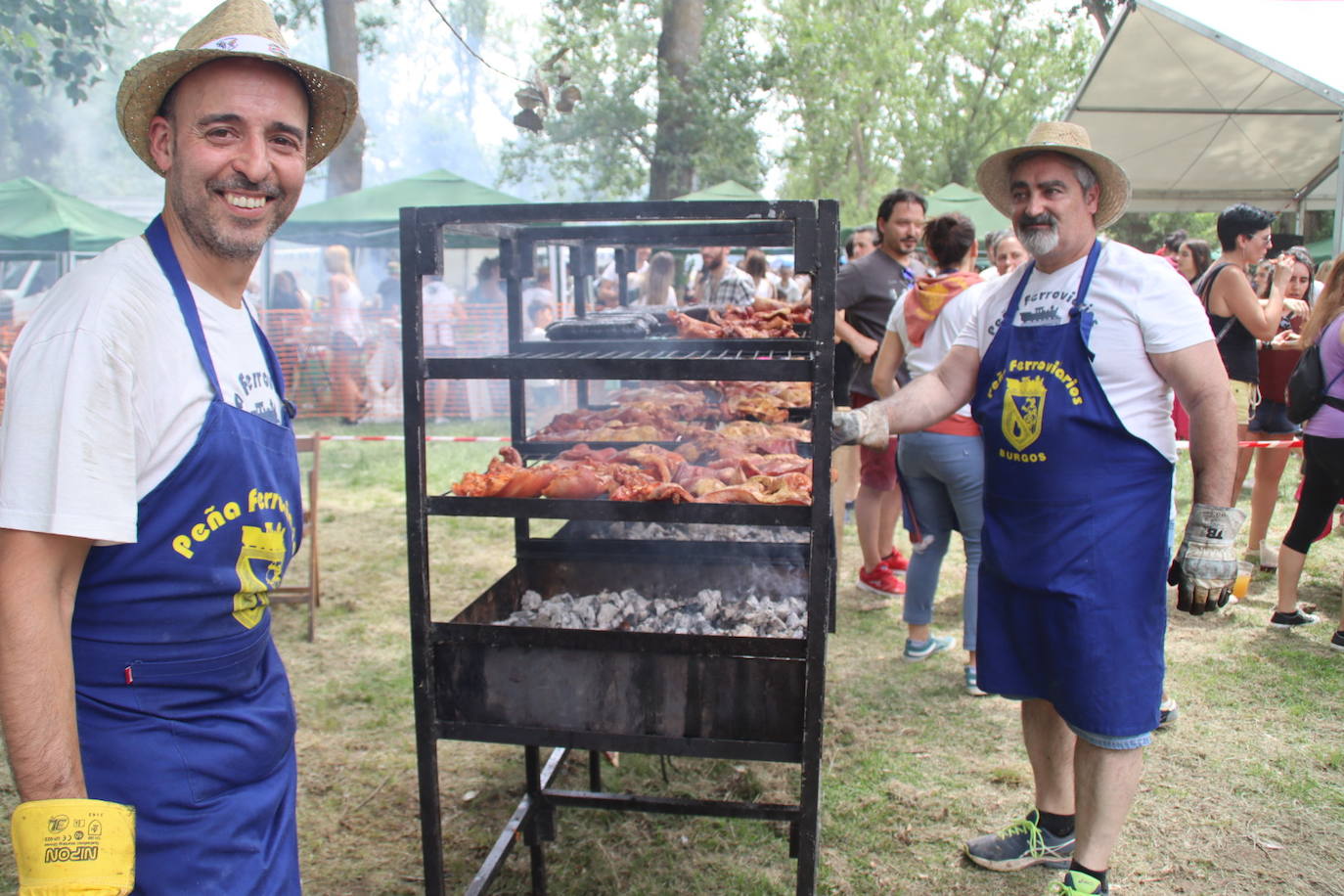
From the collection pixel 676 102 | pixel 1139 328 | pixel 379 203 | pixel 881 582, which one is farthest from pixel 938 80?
pixel 1139 328

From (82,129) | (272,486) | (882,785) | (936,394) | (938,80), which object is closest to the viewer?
(272,486)

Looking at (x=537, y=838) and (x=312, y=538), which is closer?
(x=537, y=838)

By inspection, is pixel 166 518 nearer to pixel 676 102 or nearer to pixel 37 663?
pixel 37 663

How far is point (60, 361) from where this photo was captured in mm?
1566

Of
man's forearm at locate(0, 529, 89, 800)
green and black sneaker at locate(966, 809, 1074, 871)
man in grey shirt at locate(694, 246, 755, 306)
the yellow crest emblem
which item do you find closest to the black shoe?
green and black sneaker at locate(966, 809, 1074, 871)

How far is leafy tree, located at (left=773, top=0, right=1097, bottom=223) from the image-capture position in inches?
1209

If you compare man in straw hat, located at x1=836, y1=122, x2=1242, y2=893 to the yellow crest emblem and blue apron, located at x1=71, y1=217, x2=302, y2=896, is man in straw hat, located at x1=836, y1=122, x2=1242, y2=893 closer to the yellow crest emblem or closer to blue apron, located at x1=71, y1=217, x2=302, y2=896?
the yellow crest emblem

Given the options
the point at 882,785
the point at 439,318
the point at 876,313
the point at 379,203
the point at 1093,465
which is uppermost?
the point at 379,203

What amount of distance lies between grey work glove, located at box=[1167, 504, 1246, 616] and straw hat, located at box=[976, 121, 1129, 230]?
1.03 metres

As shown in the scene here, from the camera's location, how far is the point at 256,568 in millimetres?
1899

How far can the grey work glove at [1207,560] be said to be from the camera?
2.78 m

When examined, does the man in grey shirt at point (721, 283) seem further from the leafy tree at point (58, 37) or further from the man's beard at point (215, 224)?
the man's beard at point (215, 224)

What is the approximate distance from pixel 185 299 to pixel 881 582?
207 inches

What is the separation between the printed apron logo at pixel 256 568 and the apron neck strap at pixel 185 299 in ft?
0.96
